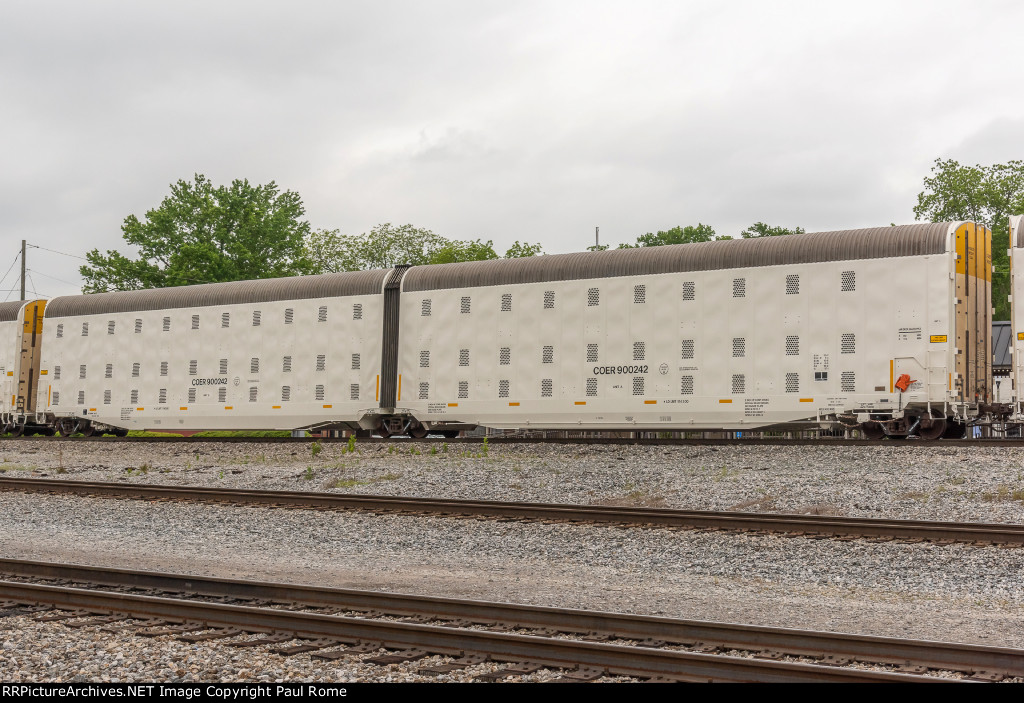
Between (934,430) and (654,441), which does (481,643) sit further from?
(934,430)

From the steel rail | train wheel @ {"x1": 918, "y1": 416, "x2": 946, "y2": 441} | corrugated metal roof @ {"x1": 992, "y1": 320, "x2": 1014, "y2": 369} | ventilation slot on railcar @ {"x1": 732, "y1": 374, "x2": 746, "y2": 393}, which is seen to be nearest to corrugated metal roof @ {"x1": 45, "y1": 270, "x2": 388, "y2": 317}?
ventilation slot on railcar @ {"x1": 732, "y1": 374, "x2": 746, "y2": 393}

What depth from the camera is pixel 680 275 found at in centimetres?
1864

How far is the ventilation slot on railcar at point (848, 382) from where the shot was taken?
16953 mm

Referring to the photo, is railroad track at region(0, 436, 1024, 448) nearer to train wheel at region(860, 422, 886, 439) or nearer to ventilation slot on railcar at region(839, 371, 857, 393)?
train wheel at region(860, 422, 886, 439)

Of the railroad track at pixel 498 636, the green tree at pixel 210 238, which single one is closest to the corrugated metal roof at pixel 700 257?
the railroad track at pixel 498 636

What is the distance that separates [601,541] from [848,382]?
27.2 feet

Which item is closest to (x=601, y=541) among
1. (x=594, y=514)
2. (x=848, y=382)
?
(x=594, y=514)

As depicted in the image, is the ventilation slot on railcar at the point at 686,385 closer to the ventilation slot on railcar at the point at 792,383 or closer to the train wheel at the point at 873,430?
the ventilation slot on railcar at the point at 792,383

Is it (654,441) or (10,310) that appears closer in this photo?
(654,441)

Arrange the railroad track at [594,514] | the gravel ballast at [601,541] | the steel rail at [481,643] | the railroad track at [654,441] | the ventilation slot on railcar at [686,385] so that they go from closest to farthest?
the steel rail at [481,643] < the gravel ballast at [601,541] < the railroad track at [594,514] < the railroad track at [654,441] < the ventilation slot on railcar at [686,385]

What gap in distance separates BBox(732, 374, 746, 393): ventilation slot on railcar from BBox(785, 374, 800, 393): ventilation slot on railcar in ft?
2.65

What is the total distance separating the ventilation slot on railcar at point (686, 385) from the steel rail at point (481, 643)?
41.2ft

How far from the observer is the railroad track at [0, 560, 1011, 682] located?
5.62 meters

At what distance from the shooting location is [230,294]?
23969mm
